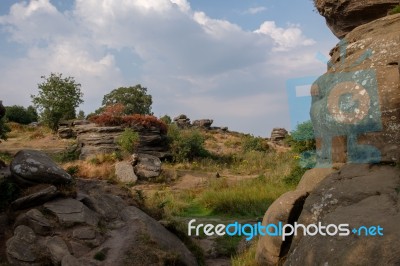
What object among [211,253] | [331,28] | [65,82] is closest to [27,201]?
[211,253]

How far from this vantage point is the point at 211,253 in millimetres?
7605

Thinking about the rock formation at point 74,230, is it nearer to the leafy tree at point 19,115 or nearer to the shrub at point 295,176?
the shrub at point 295,176

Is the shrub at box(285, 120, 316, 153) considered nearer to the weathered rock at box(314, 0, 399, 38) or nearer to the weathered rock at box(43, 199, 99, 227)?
the weathered rock at box(314, 0, 399, 38)

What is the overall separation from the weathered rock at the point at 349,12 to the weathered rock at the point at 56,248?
242 inches

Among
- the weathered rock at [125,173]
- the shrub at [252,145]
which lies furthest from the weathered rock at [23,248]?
the shrub at [252,145]

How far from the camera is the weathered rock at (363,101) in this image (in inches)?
207

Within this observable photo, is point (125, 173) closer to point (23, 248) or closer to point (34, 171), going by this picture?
point (34, 171)

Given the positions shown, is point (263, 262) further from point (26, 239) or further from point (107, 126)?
point (107, 126)

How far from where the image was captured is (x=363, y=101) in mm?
5465

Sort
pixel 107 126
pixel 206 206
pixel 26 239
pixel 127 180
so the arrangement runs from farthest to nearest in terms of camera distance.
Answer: pixel 107 126
pixel 127 180
pixel 206 206
pixel 26 239

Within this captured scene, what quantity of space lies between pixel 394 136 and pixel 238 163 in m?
17.2

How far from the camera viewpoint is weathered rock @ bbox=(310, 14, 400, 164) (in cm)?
525

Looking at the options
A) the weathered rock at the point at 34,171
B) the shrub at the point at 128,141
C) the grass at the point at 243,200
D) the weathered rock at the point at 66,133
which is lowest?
the grass at the point at 243,200

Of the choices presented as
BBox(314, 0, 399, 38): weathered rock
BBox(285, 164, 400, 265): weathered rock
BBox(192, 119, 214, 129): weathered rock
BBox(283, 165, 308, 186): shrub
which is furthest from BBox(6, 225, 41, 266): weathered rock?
BBox(192, 119, 214, 129): weathered rock
